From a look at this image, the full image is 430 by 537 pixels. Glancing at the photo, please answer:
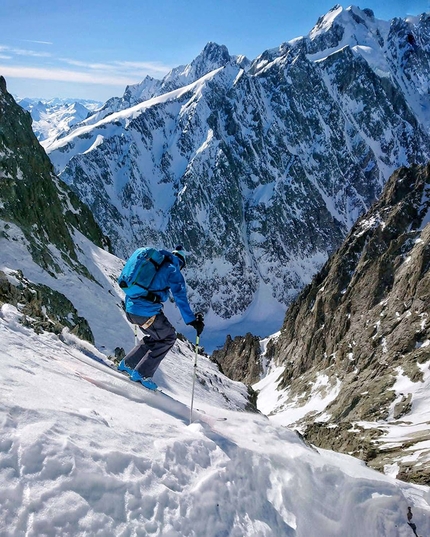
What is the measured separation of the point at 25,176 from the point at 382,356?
4099cm

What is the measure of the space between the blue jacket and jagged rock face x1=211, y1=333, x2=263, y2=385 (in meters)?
82.4

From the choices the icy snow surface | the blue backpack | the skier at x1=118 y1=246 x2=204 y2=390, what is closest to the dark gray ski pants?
the skier at x1=118 y1=246 x2=204 y2=390

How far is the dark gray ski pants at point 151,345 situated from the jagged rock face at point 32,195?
13574mm

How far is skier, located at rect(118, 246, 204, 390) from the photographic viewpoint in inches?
334

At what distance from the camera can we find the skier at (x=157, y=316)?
8492 millimetres

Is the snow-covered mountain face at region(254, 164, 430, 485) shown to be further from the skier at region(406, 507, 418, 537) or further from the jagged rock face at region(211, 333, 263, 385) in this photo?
the skier at region(406, 507, 418, 537)

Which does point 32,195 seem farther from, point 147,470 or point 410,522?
point 410,522

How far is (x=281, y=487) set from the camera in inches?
250

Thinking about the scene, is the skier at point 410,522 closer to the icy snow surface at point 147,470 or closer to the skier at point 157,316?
the icy snow surface at point 147,470

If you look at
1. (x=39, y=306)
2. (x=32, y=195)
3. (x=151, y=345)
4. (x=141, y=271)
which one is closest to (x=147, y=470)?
(x=141, y=271)

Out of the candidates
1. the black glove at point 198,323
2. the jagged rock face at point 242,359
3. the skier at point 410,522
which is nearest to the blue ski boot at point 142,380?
the black glove at point 198,323

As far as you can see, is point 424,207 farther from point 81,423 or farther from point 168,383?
point 81,423

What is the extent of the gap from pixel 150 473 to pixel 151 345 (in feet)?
13.3

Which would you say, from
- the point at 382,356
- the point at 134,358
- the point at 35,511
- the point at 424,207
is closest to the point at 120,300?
the point at 134,358
